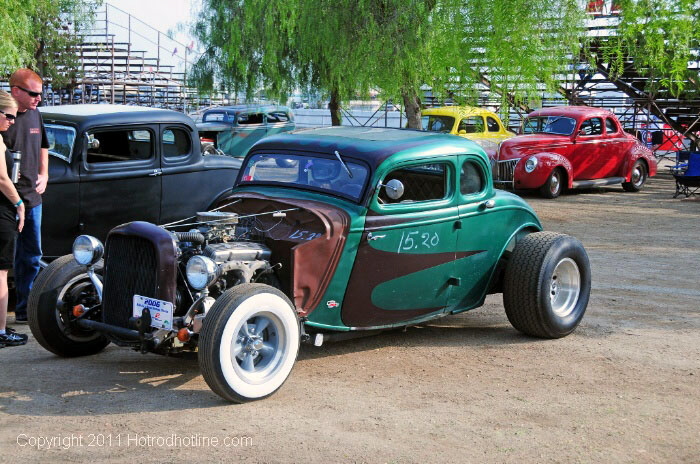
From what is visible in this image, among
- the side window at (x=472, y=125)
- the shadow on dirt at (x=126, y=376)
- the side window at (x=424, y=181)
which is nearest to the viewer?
the shadow on dirt at (x=126, y=376)

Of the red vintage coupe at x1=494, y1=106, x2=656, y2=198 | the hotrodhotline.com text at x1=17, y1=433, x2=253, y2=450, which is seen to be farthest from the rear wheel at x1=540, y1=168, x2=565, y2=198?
the hotrodhotline.com text at x1=17, y1=433, x2=253, y2=450

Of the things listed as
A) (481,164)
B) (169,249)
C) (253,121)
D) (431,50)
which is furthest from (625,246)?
(253,121)

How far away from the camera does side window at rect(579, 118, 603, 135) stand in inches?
719

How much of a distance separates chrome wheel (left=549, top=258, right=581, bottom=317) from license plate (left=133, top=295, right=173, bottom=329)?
3.27 meters

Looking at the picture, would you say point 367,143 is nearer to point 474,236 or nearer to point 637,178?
point 474,236

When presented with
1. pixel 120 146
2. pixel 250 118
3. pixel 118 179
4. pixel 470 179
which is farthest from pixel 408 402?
pixel 250 118

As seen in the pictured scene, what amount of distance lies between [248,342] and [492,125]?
51.4ft

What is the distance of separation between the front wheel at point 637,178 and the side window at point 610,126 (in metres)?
0.89

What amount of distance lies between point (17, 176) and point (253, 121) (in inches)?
619

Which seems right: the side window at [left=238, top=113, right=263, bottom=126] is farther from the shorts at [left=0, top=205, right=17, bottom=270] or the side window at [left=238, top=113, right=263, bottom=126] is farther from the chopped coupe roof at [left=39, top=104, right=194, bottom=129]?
the shorts at [left=0, top=205, right=17, bottom=270]

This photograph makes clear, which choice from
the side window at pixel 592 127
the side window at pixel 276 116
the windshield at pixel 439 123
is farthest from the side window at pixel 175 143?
the side window at pixel 276 116

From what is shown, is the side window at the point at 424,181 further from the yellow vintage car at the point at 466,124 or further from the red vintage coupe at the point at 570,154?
the yellow vintage car at the point at 466,124

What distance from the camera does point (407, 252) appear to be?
6.54m

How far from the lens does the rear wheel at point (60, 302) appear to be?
6219 millimetres
